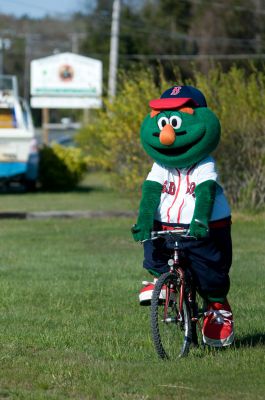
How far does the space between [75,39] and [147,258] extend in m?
52.1

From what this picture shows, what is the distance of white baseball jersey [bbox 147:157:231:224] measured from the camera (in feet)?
22.6

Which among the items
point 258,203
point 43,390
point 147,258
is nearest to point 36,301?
point 147,258

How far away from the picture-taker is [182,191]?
692 cm

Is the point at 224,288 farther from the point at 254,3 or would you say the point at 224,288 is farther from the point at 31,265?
the point at 254,3

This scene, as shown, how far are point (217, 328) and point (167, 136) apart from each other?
133 centimetres

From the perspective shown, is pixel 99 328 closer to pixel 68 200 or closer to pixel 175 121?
pixel 175 121

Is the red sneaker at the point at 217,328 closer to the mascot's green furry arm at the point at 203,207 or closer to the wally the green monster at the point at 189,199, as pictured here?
the wally the green monster at the point at 189,199

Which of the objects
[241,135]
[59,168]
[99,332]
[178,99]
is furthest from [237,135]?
[59,168]

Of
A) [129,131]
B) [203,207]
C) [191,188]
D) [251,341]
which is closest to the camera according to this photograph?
[203,207]

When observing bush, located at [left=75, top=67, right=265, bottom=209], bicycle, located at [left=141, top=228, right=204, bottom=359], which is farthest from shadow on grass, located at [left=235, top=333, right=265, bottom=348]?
bush, located at [left=75, top=67, right=265, bottom=209]

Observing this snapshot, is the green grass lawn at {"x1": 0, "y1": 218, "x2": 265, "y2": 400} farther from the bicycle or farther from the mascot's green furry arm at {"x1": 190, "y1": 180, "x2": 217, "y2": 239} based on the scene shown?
the mascot's green furry arm at {"x1": 190, "y1": 180, "x2": 217, "y2": 239}

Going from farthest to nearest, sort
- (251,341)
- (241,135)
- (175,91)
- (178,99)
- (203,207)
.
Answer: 1. (241,135)
2. (251,341)
3. (175,91)
4. (178,99)
5. (203,207)

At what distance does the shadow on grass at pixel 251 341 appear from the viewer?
7.43 m

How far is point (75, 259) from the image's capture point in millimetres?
12773
